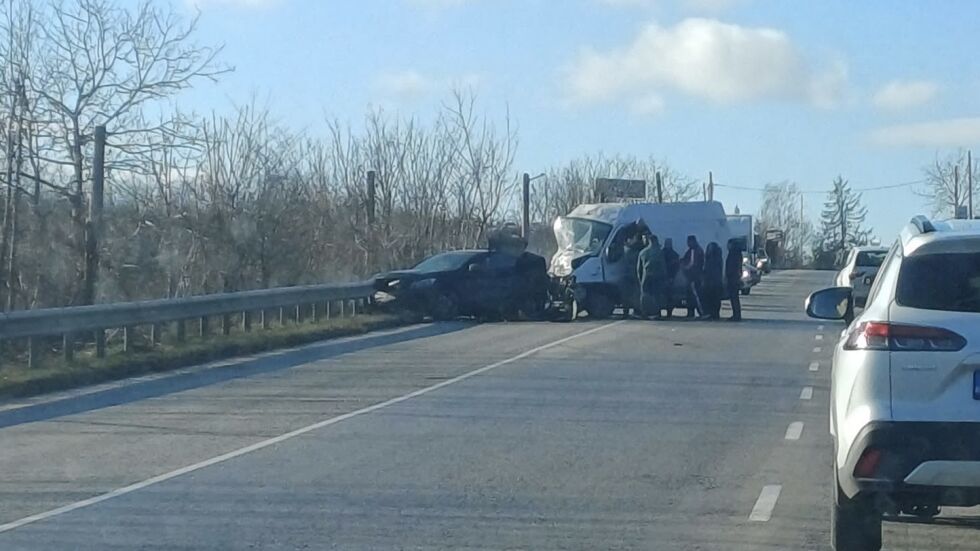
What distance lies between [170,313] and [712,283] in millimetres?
13041

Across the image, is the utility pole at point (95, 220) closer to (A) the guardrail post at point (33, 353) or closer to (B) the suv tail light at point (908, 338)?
(A) the guardrail post at point (33, 353)

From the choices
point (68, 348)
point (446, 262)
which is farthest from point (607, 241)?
point (68, 348)

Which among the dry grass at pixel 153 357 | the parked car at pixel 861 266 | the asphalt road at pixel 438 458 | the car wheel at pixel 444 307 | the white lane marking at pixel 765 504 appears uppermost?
Answer: the parked car at pixel 861 266

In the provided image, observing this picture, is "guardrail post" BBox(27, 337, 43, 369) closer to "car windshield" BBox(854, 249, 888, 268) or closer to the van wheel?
the van wheel

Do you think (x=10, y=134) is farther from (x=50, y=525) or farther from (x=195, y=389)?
(x=50, y=525)

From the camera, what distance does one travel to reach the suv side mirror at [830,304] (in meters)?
8.98

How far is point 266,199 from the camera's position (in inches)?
1298

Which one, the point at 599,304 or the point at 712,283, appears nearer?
the point at 712,283

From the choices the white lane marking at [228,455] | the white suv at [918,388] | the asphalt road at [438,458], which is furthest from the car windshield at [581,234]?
the white suv at [918,388]

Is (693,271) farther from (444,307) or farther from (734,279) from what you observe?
(444,307)

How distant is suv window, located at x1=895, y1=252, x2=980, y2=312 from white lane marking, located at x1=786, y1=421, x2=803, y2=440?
19.7 ft

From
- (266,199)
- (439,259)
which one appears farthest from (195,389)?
(266,199)

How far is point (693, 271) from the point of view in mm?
29656

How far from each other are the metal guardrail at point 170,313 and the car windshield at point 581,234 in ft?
20.5
